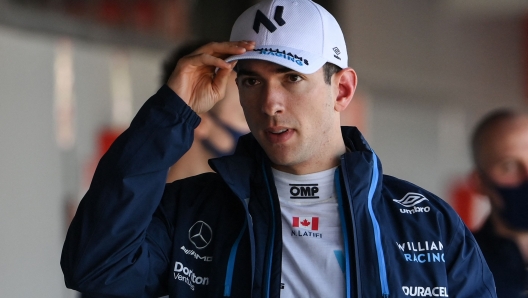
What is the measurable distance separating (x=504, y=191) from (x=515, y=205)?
80 mm

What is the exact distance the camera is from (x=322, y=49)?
1.97m

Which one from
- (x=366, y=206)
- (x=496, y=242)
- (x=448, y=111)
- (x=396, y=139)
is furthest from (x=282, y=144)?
(x=448, y=111)

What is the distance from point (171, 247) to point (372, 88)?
5.03 meters

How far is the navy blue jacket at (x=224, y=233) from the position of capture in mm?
1759

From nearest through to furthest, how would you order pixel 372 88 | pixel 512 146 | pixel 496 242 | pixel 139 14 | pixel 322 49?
pixel 322 49
pixel 496 242
pixel 512 146
pixel 139 14
pixel 372 88

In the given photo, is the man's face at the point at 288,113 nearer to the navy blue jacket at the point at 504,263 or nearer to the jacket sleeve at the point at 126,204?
the jacket sleeve at the point at 126,204

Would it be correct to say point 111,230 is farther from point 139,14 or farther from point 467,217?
point 467,217

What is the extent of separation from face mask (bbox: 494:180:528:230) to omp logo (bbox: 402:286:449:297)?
3.96 feet

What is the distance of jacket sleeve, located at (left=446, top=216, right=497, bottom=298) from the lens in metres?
1.81

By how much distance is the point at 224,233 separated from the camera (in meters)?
1.90

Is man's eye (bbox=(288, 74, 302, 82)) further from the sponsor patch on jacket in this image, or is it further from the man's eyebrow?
the sponsor patch on jacket

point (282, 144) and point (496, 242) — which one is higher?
point (282, 144)

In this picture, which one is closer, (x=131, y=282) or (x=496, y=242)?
(x=131, y=282)

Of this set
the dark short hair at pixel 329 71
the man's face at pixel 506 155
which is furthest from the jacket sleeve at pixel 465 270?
the man's face at pixel 506 155
